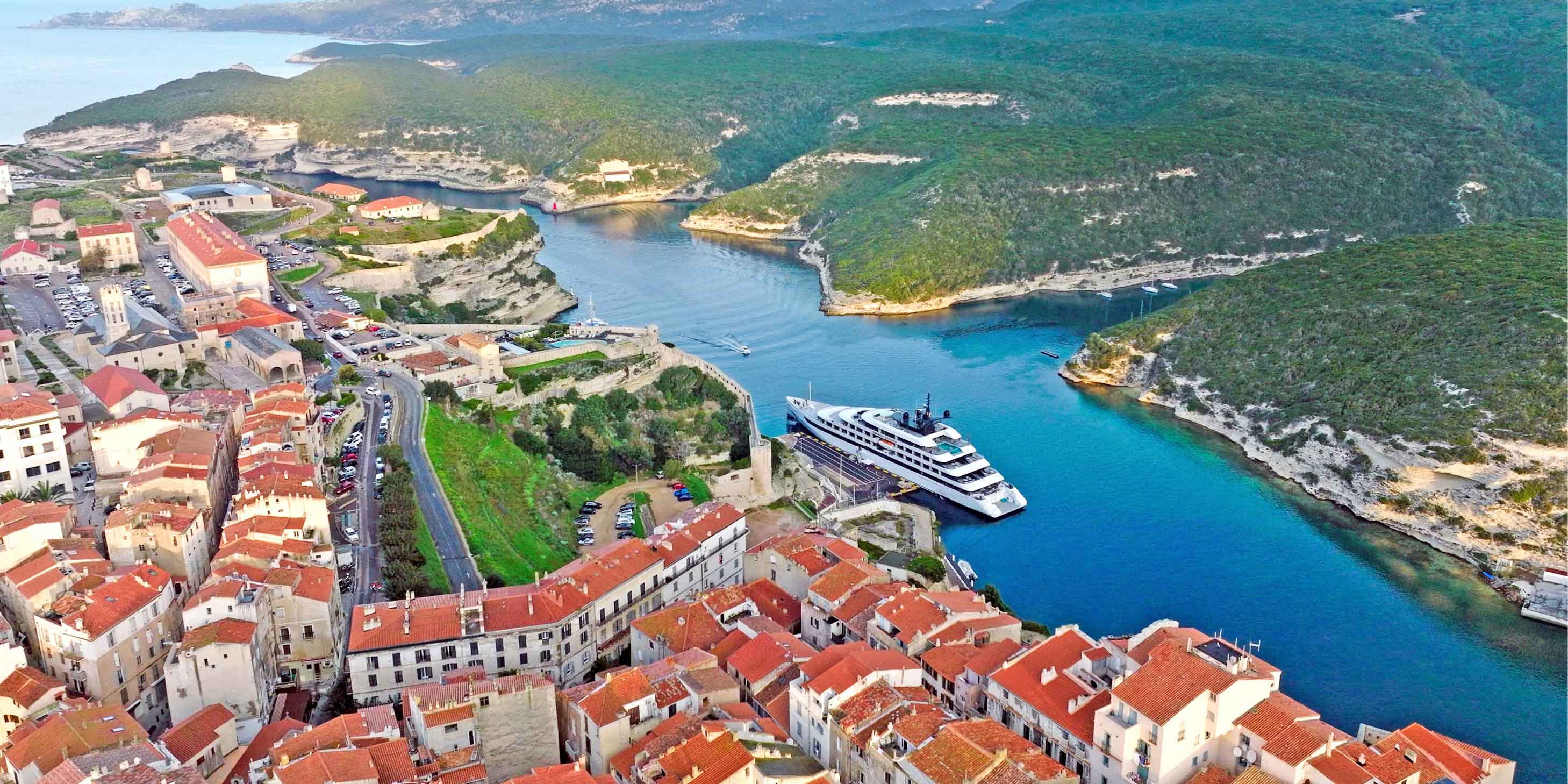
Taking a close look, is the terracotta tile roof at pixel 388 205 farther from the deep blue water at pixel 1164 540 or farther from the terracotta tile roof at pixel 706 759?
the terracotta tile roof at pixel 706 759

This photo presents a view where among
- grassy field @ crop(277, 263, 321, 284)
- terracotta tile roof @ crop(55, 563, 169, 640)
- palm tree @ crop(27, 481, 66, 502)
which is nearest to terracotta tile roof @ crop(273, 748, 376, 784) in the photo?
terracotta tile roof @ crop(55, 563, 169, 640)

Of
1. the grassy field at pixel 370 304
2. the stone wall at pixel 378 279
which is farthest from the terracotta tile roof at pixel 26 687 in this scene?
the stone wall at pixel 378 279

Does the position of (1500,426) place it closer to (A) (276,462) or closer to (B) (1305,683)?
(B) (1305,683)

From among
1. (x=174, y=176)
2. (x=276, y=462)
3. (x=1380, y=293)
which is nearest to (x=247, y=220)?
(x=174, y=176)

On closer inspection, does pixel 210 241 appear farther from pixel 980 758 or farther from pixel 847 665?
pixel 980 758

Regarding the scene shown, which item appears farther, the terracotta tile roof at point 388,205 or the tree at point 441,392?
the terracotta tile roof at point 388,205
